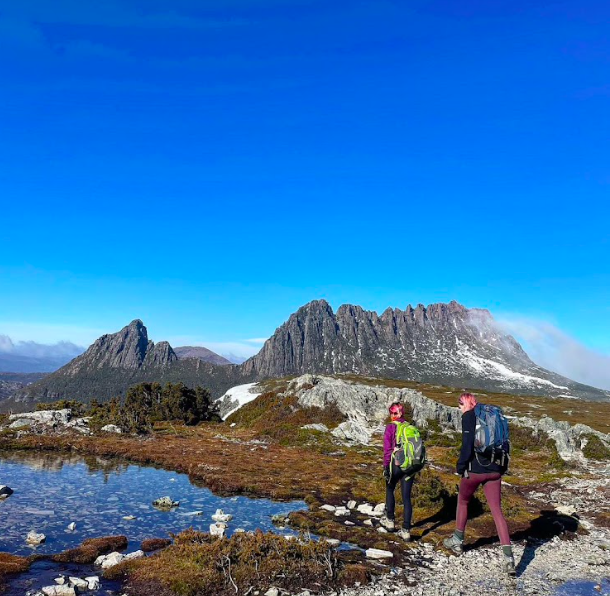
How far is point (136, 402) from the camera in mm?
66000

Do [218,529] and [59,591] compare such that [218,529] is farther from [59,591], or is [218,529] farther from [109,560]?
[59,591]

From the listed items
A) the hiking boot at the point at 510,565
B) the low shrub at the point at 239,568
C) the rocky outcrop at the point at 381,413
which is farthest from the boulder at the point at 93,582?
the rocky outcrop at the point at 381,413

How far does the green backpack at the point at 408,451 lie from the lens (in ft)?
45.9

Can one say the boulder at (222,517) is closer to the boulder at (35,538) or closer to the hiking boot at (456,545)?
the boulder at (35,538)

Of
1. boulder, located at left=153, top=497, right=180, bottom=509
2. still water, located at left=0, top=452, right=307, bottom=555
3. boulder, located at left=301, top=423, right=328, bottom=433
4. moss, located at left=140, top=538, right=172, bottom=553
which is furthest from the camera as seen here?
boulder, located at left=301, top=423, right=328, bottom=433

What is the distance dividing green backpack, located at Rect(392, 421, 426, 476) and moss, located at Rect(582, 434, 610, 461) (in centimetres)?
3553

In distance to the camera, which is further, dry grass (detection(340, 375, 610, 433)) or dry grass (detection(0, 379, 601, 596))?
dry grass (detection(340, 375, 610, 433))

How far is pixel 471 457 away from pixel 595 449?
39.6 meters

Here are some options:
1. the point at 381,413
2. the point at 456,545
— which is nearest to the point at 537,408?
the point at 381,413

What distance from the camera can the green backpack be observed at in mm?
13977

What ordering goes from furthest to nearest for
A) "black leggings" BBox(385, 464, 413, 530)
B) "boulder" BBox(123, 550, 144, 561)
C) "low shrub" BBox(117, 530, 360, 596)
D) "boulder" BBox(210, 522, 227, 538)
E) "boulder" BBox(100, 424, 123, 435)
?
"boulder" BBox(100, 424, 123, 435) < "boulder" BBox(210, 522, 227, 538) < "black leggings" BBox(385, 464, 413, 530) < "boulder" BBox(123, 550, 144, 561) < "low shrub" BBox(117, 530, 360, 596)

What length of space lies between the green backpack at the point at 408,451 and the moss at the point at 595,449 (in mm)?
35535

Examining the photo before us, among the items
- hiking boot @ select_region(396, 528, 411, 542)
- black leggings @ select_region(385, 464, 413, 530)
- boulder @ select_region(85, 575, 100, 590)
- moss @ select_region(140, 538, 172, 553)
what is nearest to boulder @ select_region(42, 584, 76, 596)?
boulder @ select_region(85, 575, 100, 590)

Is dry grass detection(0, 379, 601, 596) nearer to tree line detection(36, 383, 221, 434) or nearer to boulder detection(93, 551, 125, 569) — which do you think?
boulder detection(93, 551, 125, 569)
